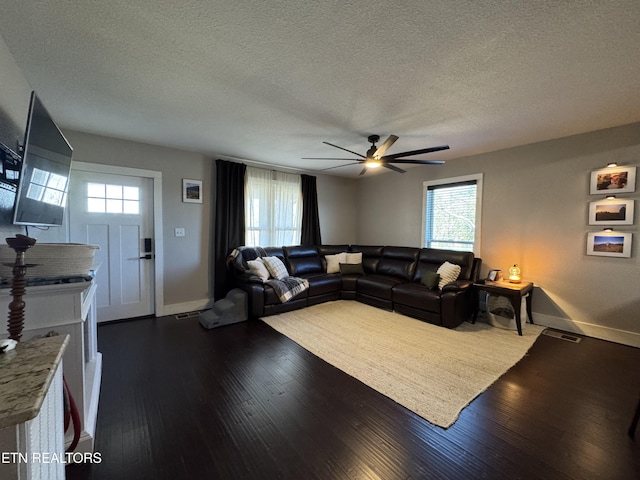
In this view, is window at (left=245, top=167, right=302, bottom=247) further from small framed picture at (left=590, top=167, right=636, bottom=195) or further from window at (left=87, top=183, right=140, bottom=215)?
small framed picture at (left=590, top=167, right=636, bottom=195)

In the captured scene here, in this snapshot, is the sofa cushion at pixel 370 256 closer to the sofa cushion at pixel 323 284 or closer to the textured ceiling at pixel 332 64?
the sofa cushion at pixel 323 284

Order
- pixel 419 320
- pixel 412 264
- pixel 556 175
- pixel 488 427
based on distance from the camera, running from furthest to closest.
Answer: pixel 412 264 → pixel 419 320 → pixel 556 175 → pixel 488 427

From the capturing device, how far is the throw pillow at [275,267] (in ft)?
14.2

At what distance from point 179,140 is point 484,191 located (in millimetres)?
4484

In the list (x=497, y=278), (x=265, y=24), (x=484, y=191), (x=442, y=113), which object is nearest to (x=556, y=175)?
(x=484, y=191)

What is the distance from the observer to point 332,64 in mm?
1921

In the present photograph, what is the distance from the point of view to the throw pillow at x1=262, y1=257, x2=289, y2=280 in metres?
4.32

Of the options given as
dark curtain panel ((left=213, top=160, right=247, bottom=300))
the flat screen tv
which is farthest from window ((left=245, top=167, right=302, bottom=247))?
the flat screen tv

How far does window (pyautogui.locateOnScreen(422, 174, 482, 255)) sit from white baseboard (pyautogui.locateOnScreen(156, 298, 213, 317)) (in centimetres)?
393

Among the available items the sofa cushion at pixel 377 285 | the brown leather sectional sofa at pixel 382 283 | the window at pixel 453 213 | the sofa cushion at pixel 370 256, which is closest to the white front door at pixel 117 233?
the brown leather sectional sofa at pixel 382 283

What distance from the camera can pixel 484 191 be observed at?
4.14 metres

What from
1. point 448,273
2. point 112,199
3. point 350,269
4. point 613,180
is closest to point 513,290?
point 448,273

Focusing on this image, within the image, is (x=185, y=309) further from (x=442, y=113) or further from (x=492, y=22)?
(x=492, y=22)

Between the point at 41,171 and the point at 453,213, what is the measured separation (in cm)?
494
